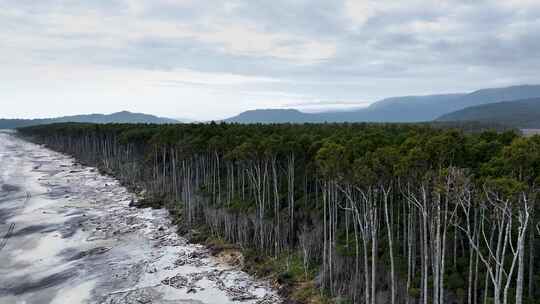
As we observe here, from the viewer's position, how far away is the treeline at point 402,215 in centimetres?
2028

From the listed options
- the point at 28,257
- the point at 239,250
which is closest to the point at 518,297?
the point at 239,250

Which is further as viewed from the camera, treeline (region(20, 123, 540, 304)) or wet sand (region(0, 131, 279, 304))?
wet sand (region(0, 131, 279, 304))

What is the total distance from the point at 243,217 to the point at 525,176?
25.9 m

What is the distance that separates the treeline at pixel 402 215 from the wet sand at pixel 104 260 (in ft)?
15.4

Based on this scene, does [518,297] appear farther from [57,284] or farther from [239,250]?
[57,284]

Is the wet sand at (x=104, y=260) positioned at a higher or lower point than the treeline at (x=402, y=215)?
lower

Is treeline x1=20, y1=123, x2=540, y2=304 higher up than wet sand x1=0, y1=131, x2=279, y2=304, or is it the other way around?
treeline x1=20, y1=123, x2=540, y2=304

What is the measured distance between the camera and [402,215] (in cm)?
3706

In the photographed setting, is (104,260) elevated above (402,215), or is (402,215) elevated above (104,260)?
(402,215)

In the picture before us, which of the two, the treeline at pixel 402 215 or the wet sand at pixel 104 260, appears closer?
the treeline at pixel 402 215

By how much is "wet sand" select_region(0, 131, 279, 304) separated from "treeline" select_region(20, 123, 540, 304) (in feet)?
15.4

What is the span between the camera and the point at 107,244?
135ft

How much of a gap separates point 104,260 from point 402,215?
2698 cm

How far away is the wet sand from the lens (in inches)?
1166
